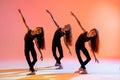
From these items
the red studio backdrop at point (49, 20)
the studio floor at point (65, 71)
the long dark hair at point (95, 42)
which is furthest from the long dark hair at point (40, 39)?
the long dark hair at point (95, 42)

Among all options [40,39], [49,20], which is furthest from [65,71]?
[49,20]

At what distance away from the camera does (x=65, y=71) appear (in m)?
4.82

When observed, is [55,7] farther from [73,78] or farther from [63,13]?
[73,78]

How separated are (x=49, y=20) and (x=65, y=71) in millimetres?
1318

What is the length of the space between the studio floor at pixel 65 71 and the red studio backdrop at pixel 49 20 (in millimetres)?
373

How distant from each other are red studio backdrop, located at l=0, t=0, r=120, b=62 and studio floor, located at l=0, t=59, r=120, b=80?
1.22 ft

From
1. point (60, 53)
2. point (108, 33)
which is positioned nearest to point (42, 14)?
point (60, 53)

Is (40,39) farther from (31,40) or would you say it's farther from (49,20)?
(49,20)

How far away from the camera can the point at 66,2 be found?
18.9ft

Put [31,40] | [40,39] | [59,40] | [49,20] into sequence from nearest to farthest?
1. [31,40]
2. [40,39]
3. [59,40]
4. [49,20]

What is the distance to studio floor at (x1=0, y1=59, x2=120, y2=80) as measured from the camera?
14.0 ft

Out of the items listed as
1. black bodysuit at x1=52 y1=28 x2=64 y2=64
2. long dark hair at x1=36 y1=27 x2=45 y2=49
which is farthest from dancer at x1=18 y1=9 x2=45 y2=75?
black bodysuit at x1=52 y1=28 x2=64 y2=64

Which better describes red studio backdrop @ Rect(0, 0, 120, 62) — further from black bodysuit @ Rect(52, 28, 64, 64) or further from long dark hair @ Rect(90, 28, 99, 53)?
long dark hair @ Rect(90, 28, 99, 53)

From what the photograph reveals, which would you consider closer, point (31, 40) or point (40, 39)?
point (31, 40)
